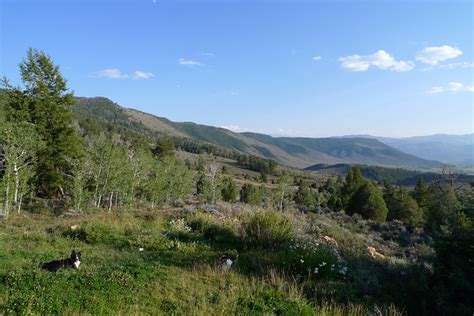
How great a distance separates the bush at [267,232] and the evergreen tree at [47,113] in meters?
18.9

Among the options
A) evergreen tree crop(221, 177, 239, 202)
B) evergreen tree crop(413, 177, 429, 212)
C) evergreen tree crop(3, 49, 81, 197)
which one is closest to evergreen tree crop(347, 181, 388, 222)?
evergreen tree crop(413, 177, 429, 212)

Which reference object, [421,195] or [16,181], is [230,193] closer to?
[421,195]

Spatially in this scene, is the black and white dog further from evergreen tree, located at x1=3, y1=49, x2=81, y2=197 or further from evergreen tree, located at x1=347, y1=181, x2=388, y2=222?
evergreen tree, located at x1=347, y1=181, x2=388, y2=222

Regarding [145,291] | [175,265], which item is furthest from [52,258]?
[145,291]

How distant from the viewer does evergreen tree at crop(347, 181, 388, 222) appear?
1412 inches

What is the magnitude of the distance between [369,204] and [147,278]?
34.1 m

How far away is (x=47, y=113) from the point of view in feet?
83.3

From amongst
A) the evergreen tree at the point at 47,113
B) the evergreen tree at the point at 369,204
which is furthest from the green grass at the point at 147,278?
the evergreen tree at the point at 369,204

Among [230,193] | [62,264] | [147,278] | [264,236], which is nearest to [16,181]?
[62,264]

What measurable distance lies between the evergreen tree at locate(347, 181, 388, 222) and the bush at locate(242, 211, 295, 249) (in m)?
29.2

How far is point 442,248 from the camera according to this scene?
6.13 meters

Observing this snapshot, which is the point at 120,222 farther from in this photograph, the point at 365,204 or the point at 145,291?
the point at 365,204

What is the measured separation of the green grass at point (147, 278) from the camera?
482 cm

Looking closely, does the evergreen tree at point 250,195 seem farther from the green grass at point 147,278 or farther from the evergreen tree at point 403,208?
the green grass at point 147,278
